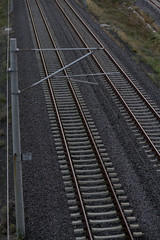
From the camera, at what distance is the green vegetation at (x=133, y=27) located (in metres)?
25.3

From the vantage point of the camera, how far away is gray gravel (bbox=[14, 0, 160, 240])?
432 inches

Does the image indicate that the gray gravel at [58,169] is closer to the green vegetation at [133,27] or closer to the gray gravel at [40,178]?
the gray gravel at [40,178]

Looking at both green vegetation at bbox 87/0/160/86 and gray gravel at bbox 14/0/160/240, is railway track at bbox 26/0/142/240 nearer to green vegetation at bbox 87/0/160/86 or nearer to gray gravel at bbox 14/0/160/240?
gray gravel at bbox 14/0/160/240

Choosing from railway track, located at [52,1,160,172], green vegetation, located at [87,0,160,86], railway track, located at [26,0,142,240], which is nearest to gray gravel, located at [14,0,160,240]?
railway track, located at [26,0,142,240]

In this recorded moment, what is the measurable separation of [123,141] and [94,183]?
314cm

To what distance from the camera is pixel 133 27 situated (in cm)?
3350

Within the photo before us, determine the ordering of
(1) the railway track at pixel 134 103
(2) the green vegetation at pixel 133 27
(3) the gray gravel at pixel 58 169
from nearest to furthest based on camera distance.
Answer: (3) the gray gravel at pixel 58 169 → (1) the railway track at pixel 134 103 → (2) the green vegetation at pixel 133 27

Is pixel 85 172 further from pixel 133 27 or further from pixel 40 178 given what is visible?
pixel 133 27

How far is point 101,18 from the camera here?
3381cm

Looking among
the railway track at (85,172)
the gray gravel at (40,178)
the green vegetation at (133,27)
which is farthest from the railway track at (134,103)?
the gray gravel at (40,178)

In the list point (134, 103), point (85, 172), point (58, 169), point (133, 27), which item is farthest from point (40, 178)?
point (133, 27)

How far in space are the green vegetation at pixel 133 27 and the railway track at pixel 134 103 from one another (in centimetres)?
194

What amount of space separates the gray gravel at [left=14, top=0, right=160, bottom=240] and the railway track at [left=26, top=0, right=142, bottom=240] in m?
0.27

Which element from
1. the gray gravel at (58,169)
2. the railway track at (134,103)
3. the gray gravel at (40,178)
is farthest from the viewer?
the railway track at (134,103)
